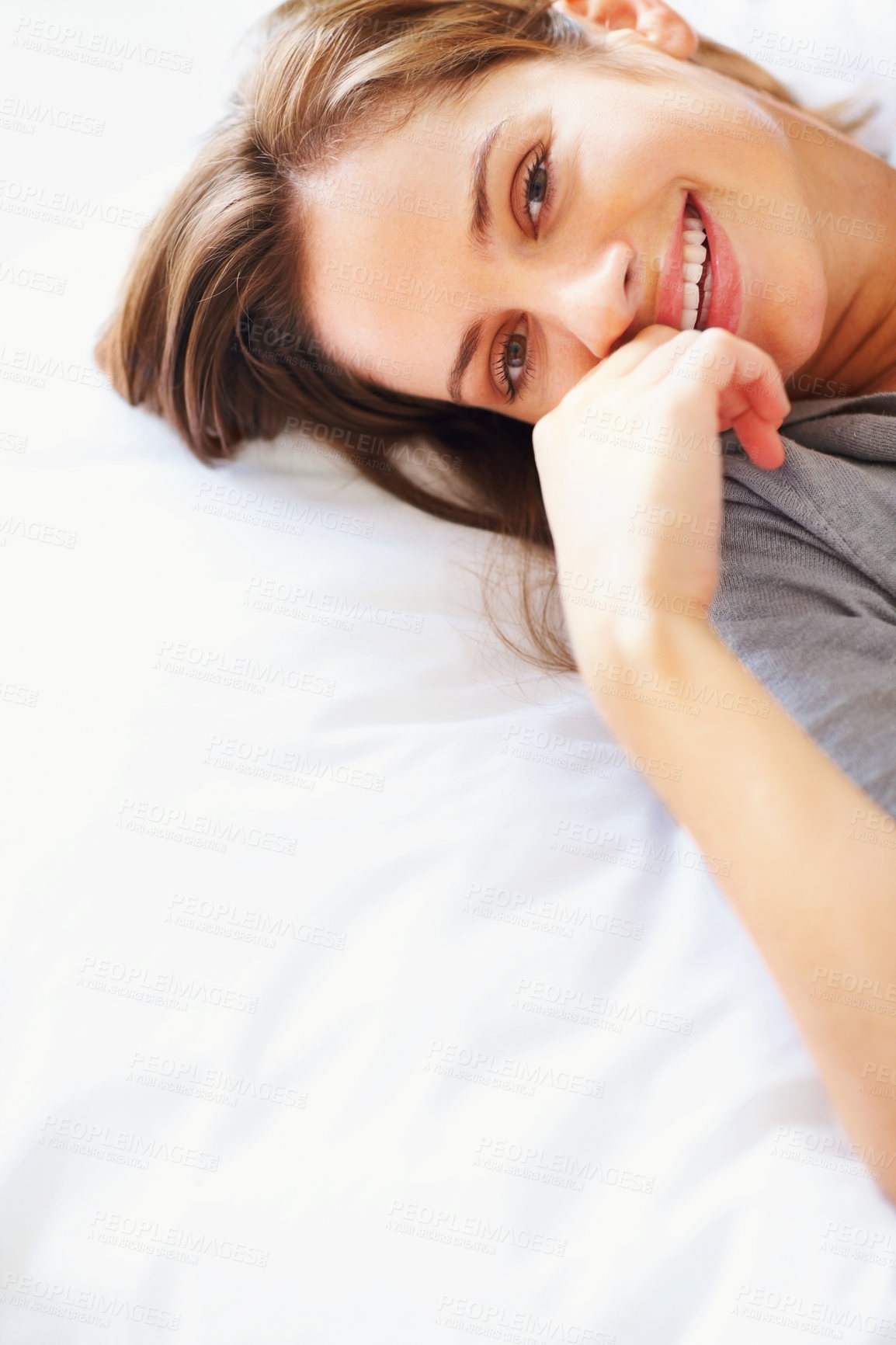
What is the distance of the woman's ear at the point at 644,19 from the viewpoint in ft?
4.04

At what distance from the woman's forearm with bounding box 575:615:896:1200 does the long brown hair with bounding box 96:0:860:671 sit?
1.07 ft

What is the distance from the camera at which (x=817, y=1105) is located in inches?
32.2

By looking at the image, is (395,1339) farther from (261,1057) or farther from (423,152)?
(423,152)

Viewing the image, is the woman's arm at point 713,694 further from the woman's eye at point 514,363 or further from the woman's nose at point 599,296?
the woman's eye at point 514,363

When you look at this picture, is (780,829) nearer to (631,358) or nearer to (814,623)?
(814,623)

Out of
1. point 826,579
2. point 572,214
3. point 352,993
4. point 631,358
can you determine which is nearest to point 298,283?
point 572,214

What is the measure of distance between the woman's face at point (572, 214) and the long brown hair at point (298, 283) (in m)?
0.06

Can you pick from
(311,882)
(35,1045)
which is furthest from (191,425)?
(35,1045)

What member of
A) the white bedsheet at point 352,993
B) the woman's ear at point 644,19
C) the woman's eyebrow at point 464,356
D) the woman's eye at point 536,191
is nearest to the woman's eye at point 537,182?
the woman's eye at point 536,191

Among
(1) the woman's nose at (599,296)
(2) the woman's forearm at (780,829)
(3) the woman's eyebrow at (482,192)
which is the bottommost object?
(2) the woman's forearm at (780,829)

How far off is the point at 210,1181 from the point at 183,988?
0.52 feet

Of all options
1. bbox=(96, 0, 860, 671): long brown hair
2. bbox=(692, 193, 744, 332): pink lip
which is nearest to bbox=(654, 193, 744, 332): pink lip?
bbox=(692, 193, 744, 332): pink lip

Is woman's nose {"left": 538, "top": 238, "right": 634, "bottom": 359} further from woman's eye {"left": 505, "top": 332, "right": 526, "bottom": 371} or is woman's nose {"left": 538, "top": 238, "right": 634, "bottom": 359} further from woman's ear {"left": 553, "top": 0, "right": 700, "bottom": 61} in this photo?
woman's ear {"left": 553, "top": 0, "right": 700, "bottom": 61}

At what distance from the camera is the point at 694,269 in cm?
109
